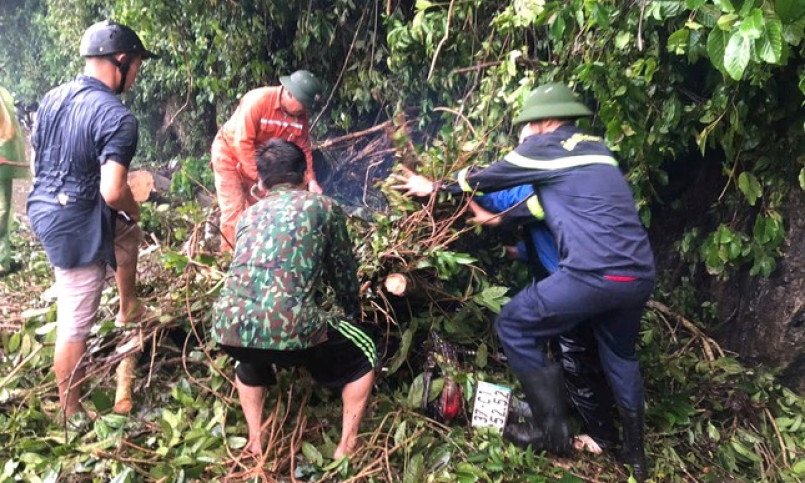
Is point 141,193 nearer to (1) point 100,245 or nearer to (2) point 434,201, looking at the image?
(1) point 100,245

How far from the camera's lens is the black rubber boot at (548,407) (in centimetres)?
267

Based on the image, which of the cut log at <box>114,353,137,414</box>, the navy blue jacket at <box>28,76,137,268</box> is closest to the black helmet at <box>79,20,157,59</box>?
the navy blue jacket at <box>28,76,137,268</box>

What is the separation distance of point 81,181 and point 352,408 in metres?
1.78

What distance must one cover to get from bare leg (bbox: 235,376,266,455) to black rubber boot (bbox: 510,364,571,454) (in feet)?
4.33

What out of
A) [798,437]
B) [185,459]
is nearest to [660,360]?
[798,437]

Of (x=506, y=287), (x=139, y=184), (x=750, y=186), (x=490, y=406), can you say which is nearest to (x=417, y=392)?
(x=490, y=406)

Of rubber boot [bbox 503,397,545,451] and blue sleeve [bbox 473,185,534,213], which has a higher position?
blue sleeve [bbox 473,185,534,213]

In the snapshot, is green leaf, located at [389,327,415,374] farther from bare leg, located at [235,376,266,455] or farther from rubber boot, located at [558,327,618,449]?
rubber boot, located at [558,327,618,449]

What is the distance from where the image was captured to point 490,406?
2867 millimetres

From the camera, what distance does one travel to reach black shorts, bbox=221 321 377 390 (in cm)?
245

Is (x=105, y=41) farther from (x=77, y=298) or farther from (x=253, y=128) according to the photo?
(x=253, y=128)

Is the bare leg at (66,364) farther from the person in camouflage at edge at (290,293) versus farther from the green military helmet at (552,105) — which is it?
the green military helmet at (552,105)

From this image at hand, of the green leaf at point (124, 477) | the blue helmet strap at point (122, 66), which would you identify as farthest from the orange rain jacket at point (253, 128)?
the green leaf at point (124, 477)

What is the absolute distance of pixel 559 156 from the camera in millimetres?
2596
